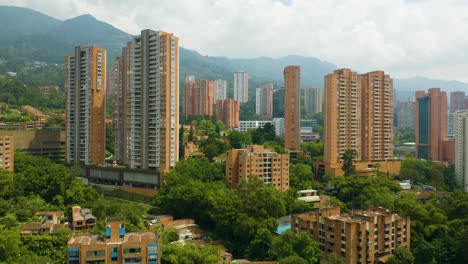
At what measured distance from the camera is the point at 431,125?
136 feet

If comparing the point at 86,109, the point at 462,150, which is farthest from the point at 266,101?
the point at 86,109

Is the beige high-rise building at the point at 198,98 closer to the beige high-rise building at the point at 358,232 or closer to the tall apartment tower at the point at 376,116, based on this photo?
the tall apartment tower at the point at 376,116

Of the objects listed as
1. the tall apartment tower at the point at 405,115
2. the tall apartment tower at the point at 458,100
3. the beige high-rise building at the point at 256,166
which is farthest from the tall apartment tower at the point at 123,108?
the tall apartment tower at the point at 405,115

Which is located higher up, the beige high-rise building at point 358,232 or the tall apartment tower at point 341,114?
the tall apartment tower at point 341,114

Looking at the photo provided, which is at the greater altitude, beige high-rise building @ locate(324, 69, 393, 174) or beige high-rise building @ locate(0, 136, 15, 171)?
beige high-rise building @ locate(324, 69, 393, 174)

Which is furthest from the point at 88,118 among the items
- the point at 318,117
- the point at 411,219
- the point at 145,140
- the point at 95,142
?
the point at 318,117

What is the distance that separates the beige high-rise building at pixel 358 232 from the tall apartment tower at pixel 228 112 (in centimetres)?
3361

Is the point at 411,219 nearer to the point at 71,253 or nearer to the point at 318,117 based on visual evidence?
the point at 71,253

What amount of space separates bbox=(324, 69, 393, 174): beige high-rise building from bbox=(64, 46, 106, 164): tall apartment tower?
47.5ft

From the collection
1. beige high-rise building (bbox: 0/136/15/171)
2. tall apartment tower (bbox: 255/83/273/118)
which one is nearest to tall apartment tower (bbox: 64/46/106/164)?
beige high-rise building (bbox: 0/136/15/171)

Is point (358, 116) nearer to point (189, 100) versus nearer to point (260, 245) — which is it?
point (260, 245)

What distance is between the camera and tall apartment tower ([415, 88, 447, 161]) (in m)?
41.2

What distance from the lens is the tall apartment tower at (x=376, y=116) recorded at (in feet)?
106

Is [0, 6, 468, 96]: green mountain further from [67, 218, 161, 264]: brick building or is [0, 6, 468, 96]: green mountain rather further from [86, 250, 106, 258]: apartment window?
[86, 250, 106, 258]: apartment window
